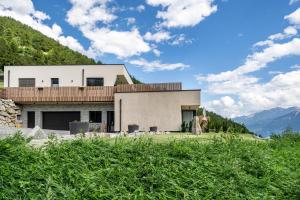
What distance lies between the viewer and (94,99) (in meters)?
30.5

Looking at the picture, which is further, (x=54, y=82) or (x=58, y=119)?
(x=54, y=82)

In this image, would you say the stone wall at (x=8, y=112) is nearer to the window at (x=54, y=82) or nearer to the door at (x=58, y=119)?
the door at (x=58, y=119)

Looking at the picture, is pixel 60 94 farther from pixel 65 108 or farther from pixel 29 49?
pixel 29 49

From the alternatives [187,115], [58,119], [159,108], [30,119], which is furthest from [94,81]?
[187,115]

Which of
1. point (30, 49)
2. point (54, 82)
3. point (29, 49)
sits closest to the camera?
point (54, 82)

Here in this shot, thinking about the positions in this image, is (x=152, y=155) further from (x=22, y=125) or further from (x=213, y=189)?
(x=22, y=125)

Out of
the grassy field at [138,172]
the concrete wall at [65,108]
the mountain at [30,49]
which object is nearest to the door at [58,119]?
the concrete wall at [65,108]

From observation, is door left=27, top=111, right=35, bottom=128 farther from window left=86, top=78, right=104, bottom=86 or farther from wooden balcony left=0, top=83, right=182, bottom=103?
window left=86, top=78, right=104, bottom=86

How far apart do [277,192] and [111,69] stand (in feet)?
89.4

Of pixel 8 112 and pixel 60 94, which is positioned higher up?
pixel 60 94

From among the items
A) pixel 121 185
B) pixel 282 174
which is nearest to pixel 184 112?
pixel 282 174

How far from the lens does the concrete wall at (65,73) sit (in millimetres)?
33844

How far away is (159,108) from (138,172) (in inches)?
831

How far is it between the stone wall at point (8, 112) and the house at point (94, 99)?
0.59 meters
